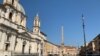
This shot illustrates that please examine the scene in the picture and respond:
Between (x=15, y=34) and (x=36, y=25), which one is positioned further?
(x=36, y=25)

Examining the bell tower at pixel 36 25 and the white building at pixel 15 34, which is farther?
the bell tower at pixel 36 25

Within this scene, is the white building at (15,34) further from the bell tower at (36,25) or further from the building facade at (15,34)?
the bell tower at (36,25)

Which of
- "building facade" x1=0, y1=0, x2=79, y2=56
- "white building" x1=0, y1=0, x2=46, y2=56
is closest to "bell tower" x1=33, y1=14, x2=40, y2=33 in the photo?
"building facade" x1=0, y1=0, x2=79, y2=56

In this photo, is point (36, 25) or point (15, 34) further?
point (36, 25)

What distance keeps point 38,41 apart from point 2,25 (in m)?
17.5

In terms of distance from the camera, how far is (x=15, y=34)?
38625 mm

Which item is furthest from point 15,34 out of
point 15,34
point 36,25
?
point 36,25

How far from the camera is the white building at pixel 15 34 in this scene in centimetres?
3497

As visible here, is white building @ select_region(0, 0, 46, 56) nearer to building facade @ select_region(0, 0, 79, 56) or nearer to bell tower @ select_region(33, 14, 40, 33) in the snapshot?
building facade @ select_region(0, 0, 79, 56)

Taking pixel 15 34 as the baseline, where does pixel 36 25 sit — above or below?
above

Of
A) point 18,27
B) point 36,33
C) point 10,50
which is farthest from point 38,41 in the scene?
point 10,50

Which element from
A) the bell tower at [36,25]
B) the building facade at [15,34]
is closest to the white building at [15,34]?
the building facade at [15,34]

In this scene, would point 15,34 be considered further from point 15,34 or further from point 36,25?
point 36,25

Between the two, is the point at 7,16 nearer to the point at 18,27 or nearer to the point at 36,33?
the point at 18,27
